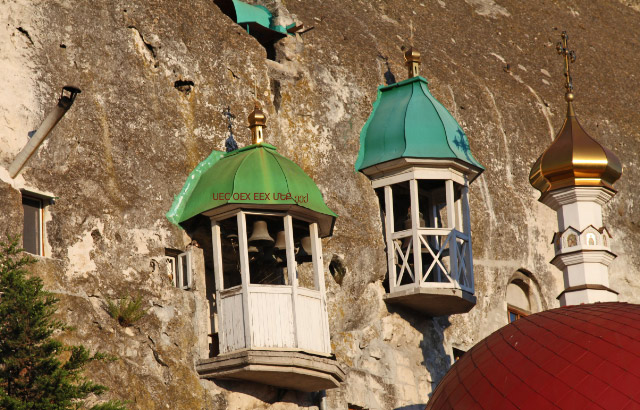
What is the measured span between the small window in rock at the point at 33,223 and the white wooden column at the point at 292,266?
2876mm

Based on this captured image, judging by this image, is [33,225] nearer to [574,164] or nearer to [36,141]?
[36,141]

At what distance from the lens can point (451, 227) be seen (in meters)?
20.7

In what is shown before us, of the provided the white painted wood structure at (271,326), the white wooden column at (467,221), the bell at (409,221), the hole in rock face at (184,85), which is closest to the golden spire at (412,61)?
the white wooden column at (467,221)

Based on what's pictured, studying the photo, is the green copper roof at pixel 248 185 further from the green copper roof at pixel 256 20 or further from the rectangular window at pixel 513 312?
the rectangular window at pixel 513 312

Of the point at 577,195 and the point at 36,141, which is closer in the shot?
the point at 36,141

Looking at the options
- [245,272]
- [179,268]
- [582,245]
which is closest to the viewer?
[245,272]

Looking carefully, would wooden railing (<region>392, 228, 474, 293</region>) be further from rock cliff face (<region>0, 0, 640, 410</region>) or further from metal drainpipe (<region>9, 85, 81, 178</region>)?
metal drainpipe (<region>9, 85, 81, 178</region>)

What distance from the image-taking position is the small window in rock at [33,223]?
17031mm

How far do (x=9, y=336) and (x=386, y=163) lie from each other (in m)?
7.28

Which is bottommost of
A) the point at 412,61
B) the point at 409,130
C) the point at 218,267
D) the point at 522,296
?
the point at 218,267

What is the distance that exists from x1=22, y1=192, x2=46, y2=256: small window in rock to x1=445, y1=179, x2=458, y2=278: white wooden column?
18.6 ft

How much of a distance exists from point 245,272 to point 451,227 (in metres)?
3.74

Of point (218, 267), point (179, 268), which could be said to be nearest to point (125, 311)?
point (179, 268)

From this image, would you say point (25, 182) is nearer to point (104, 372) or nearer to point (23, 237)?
point (23, 237)
